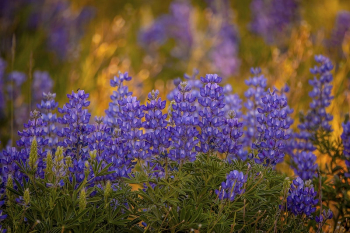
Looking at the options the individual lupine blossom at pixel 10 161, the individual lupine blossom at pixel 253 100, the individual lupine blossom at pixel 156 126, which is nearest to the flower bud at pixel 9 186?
the individual lupine blossom at pixel 10 161

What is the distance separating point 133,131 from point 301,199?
792 millimetres

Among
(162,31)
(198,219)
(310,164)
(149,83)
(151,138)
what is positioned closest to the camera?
(198,219)

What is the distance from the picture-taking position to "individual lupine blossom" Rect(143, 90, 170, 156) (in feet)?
5.33

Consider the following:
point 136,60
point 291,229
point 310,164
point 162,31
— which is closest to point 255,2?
point 162,31

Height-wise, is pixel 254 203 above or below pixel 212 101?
below

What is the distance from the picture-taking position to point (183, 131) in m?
1.62

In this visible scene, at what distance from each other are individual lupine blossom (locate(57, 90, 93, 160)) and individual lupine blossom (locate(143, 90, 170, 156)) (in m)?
0.27

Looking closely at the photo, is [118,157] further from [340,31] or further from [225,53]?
[340,31]

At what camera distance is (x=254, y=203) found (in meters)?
1.69

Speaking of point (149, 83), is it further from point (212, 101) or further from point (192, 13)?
point (212, 101)

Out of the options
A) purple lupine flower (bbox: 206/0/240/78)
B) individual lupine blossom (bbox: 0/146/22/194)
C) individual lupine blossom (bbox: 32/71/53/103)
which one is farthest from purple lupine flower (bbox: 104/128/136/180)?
purple lupine flower (bbox: 206/0/240/78)

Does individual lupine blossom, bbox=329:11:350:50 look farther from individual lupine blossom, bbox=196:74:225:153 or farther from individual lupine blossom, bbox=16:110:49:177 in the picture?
individual lupine blossom, bbox=16:110:49:177

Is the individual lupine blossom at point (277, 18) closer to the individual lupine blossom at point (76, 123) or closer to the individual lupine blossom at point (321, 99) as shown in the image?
the individual lupine blossom at point (321, 99)

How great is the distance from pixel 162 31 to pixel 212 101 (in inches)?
156
